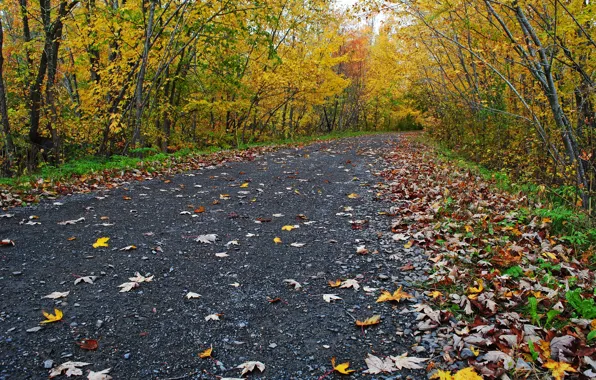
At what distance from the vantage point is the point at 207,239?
14.5 ft

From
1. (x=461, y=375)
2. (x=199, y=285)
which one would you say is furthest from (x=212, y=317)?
(x=461, y=375)

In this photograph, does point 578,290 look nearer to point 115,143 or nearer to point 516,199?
point 516,199

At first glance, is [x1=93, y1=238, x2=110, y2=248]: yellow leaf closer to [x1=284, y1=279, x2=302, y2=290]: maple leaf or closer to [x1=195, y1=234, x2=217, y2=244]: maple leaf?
[x1=195, y1=234, x2=217, y2=244]: maple leaf

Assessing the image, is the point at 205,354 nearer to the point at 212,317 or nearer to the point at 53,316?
the point at 212,317

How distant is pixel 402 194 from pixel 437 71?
10262 mm

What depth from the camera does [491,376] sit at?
2.17 metres

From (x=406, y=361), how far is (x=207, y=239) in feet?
8.91

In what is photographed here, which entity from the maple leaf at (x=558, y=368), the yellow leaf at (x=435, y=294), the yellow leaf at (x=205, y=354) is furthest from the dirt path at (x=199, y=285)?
the maple leaf at (x=558, y=368)

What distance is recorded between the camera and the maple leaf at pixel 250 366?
2.32 metres

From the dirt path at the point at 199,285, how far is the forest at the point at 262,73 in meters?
3.56

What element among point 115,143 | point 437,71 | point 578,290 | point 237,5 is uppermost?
point 237,5

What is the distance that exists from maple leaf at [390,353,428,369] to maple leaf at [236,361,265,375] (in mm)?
836

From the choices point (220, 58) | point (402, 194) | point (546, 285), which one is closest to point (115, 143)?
point (220, 58)

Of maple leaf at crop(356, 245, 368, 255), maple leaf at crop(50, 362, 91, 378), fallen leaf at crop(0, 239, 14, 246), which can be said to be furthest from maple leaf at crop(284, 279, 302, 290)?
fallen leaf at crop(0, 239, 14, 246)
